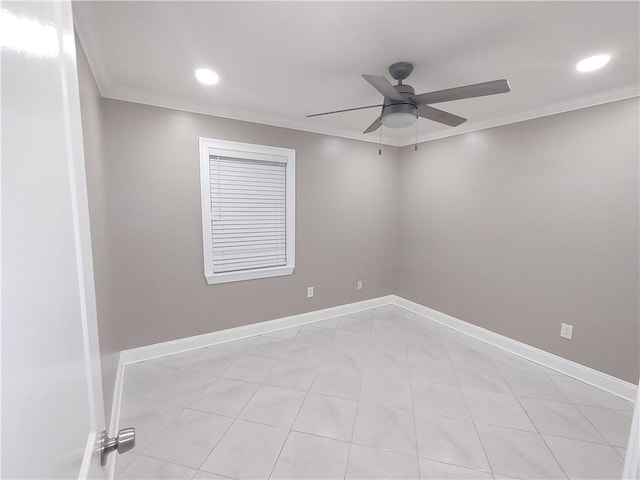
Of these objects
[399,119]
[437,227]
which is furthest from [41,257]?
[437,227]

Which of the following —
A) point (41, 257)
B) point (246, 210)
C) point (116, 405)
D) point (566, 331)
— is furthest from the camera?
point (246, 210)

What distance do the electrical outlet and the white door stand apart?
330 cm

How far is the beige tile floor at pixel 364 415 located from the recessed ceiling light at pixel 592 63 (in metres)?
2.39

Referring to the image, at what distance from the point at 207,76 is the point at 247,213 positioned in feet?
4.24

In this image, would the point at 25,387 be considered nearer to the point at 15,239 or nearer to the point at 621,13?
the point at 15,239

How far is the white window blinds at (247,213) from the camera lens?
279 centimetres

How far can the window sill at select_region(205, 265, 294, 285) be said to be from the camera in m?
2.83

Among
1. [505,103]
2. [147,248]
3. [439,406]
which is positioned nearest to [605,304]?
[439,406]

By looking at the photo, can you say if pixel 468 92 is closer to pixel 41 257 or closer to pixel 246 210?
pixel 41 257

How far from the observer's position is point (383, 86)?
160cm

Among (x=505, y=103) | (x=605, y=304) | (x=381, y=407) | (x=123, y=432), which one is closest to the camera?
(x=123, y=432)

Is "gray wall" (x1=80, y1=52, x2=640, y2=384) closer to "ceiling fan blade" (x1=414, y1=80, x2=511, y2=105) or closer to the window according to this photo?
the window

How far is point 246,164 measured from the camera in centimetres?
289

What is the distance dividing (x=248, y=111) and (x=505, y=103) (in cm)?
234
